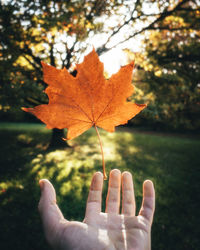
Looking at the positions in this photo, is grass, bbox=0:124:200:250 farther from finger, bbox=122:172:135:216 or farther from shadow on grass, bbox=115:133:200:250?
finger, bbox=122:172:135:216

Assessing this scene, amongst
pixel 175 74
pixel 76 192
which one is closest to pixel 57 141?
pixel 76 192

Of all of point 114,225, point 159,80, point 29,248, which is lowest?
point 29,248

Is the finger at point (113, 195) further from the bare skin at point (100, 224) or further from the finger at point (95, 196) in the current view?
the finger at point (95, 196)

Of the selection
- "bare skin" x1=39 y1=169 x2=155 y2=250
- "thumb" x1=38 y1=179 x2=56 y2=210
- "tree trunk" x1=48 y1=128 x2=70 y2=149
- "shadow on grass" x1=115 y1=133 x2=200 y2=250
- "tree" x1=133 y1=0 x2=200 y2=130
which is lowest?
"shadow on grass" x1=115 y1=133 x2=200 y2=250

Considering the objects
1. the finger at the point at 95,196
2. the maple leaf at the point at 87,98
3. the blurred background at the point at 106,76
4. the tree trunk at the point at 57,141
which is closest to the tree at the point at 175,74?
the blurred background at the point at 106,76

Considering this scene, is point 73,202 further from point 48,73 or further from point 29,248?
point 48,73

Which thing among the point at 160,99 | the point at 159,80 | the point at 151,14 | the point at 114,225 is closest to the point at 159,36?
the point at 151,14

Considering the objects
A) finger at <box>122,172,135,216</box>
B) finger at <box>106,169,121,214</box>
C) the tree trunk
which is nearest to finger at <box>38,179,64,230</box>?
finger at <box>106,169,121,214</box>
